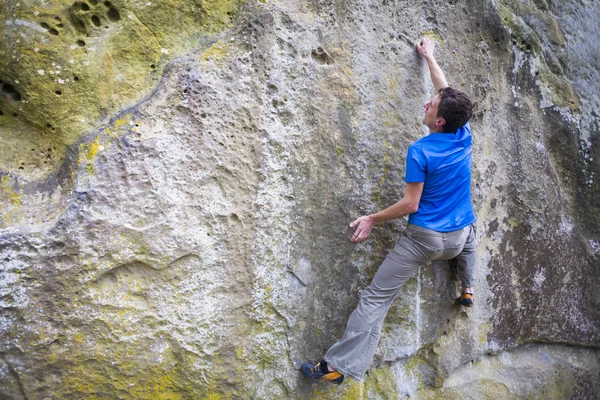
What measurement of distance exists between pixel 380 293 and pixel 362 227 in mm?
379

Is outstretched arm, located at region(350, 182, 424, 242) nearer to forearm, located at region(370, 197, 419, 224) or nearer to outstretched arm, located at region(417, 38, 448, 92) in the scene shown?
forearm, located at region(370, 197, 419, 224)

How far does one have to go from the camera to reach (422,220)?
269cm

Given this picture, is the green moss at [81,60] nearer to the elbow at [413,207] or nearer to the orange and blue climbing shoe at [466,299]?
the elbow at [413,207]

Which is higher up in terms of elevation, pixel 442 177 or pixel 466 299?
pixel 442 177

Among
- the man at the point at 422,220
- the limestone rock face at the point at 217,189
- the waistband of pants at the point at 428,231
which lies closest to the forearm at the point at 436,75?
the limestone rock face at the point at 217,189

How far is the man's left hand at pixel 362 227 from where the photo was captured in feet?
9.12

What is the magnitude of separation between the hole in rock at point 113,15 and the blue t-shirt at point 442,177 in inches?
65.4

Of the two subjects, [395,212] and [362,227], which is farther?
[362,227]

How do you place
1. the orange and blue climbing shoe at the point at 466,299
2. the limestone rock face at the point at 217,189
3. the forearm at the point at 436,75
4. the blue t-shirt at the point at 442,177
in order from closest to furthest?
the limestone rock face at the point at 217,189
the blue t-shirt at the point at 442,177
the forearm at the point at 436,75
the orange and blue climbing shoe at the point at 466,299

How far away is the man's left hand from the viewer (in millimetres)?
2779

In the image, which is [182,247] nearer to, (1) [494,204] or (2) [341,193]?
(2) [341,193]

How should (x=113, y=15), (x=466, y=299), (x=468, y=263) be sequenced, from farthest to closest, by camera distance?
(x=466, y=299)
(x=468, y=263)
(x=113, y=15)

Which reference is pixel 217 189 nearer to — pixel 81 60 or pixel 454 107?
pixel 81 60

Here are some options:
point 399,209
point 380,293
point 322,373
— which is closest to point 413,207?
point 399,209
